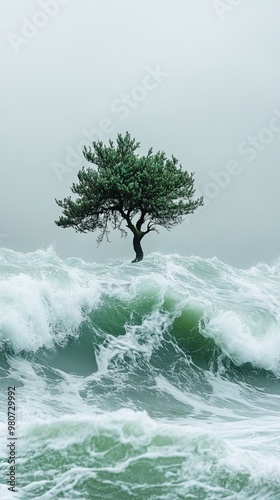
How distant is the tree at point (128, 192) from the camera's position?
28.9 metres

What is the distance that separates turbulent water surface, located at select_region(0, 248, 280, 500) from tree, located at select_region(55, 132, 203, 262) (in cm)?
801

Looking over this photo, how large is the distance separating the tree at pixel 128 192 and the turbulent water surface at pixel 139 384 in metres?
8.01

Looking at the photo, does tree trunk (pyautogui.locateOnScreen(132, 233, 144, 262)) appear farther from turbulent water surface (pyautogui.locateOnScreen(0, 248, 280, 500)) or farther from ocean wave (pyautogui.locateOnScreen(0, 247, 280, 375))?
ocean wave (pyautogui.locateOnScreen(0, 247, 280, 375))

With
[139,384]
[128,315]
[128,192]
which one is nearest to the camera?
[139,384]

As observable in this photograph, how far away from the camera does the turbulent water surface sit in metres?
6.61

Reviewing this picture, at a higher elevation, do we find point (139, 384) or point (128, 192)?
point (128, 192)

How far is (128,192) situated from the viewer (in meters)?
28.4

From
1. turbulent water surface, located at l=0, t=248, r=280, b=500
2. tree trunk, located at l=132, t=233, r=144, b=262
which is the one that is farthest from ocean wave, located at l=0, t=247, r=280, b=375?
tree trunk, located at l=132, t=233, r=144, b=262

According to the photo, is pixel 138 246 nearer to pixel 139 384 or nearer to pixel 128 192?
pixel 128 192

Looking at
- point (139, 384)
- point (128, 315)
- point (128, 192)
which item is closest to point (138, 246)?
point (128, 192)

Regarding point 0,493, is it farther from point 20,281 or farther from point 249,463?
point 20,281

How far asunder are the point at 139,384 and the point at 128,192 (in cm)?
1704

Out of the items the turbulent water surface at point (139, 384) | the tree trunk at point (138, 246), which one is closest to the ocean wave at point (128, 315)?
the turbulent water surface at point (139, 384)

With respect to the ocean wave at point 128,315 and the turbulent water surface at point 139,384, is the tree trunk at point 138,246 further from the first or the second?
the ocean wave at point 128,315
